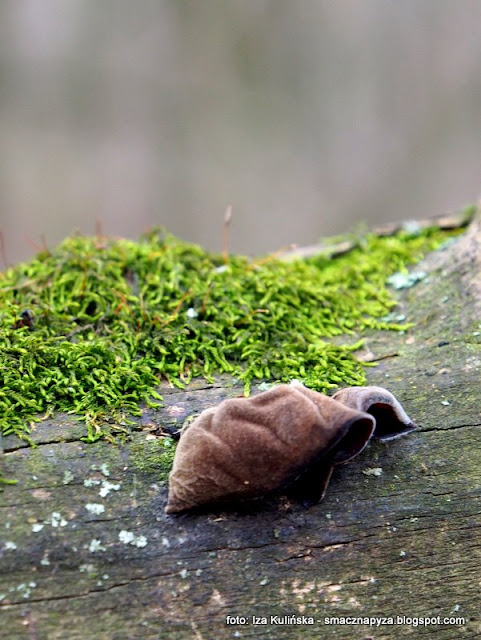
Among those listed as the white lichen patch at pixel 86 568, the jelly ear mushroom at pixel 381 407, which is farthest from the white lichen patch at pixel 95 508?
the jelly ear mushroom at pixel 381 407

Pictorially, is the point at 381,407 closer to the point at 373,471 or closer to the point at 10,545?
the point at 373,471

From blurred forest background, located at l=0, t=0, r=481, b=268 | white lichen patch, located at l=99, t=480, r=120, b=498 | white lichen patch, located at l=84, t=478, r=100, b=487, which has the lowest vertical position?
white lichen patch, located at l=99, t=480, r=120, b=498

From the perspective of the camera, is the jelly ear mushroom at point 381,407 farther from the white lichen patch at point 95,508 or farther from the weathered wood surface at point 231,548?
the white lichen patch at point 95,508

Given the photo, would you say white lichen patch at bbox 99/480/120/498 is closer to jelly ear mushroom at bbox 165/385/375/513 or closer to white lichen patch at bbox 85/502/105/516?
white lichen patch at bbox 85/502/105/516

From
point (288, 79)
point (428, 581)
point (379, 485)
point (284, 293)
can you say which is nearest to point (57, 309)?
point (284, 293)

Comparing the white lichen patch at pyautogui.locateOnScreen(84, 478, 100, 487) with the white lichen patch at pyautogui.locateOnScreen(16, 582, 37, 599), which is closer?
the white lichen patch at pyautogui.locateOnScreen(16, 582, 37, 599)

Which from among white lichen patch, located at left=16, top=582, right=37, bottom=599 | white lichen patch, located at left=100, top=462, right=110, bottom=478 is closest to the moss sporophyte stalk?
white lichen patch, located at left=100, top=462, right=110, bottom=478

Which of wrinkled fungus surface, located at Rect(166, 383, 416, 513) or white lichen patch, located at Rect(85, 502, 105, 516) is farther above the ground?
wrinkled fungus surface, located at Rect(166, 383, 416, 513)
